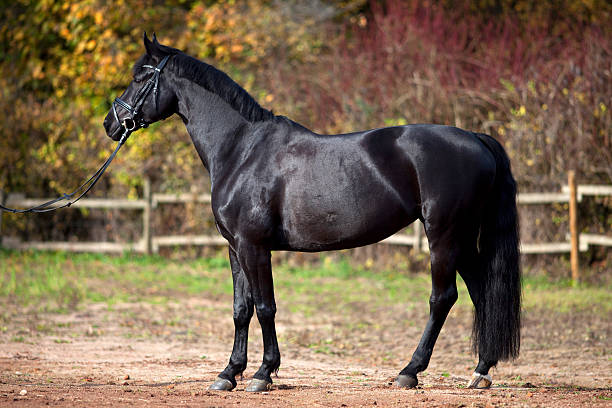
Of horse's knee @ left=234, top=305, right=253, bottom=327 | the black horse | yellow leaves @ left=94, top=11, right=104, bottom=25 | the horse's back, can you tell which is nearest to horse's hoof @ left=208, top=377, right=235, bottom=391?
the black horse

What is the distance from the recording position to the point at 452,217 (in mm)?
4855

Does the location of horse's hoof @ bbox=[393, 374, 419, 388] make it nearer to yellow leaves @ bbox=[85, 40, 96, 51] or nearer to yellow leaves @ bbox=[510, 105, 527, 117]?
yellow leaves @ bbox=[510, 105, 527, 117]

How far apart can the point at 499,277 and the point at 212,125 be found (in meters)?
2.23

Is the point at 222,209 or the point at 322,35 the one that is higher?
the point at 322,35

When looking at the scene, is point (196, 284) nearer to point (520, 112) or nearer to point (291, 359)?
point (291, 359)

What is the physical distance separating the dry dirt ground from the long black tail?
316mm

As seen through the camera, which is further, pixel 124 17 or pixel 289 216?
pixel 124 17

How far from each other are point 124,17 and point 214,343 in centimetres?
999

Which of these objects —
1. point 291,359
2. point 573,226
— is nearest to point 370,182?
point 291,359

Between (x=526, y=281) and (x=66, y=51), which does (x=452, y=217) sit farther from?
(x=66, y=51)

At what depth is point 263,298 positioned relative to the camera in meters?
4.96

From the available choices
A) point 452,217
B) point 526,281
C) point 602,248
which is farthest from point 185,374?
point 602,248

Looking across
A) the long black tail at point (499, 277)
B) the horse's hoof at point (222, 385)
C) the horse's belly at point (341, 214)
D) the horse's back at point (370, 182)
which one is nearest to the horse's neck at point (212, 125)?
the horse's back at point (370, 182)

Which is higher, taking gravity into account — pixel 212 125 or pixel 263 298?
pixel 212 125
